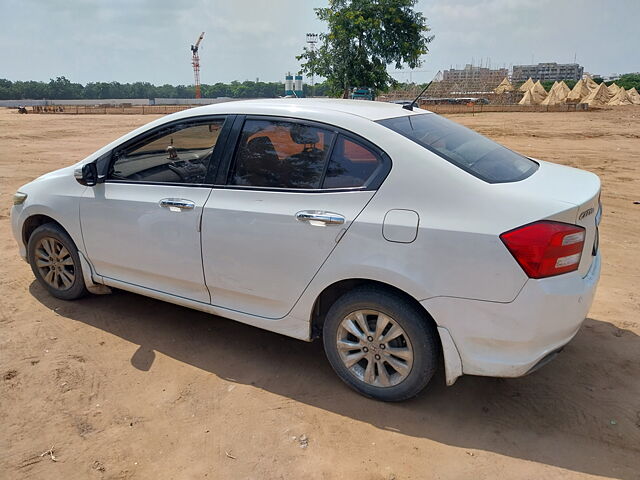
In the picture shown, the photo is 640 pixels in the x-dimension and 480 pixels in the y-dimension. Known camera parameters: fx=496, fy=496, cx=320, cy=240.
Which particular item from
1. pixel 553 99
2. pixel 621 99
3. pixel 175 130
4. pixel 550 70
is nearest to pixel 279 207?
pixel 175 130

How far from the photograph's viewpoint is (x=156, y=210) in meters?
3.62

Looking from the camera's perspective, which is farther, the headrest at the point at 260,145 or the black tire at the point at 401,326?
the headrest at the point at 260,145

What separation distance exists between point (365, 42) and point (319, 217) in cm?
1926

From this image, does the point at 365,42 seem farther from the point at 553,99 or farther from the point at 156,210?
the point at 553,99

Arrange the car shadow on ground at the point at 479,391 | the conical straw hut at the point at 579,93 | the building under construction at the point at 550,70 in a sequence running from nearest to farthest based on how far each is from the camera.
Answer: the car shadow on ground at the point at 479,391 < the conical straw hut at the point at 579,93 < the building under construction at the point at 550,70

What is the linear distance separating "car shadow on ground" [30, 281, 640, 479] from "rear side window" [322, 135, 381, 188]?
137 cm

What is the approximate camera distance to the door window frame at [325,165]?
2.91 meters

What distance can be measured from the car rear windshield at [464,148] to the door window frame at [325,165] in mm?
218

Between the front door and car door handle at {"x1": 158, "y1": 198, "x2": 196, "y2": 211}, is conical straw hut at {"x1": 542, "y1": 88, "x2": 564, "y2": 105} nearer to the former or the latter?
the front door

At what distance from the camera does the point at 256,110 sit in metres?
3.44

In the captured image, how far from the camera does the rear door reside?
9.74 ft

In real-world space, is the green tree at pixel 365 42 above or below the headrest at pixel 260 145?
above

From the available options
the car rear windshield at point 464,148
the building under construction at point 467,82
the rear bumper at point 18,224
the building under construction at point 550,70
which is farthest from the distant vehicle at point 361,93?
the building under construction at point 550,70

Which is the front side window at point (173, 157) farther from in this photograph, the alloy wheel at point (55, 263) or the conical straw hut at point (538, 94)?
the conical straw hut at point (538, 94)
